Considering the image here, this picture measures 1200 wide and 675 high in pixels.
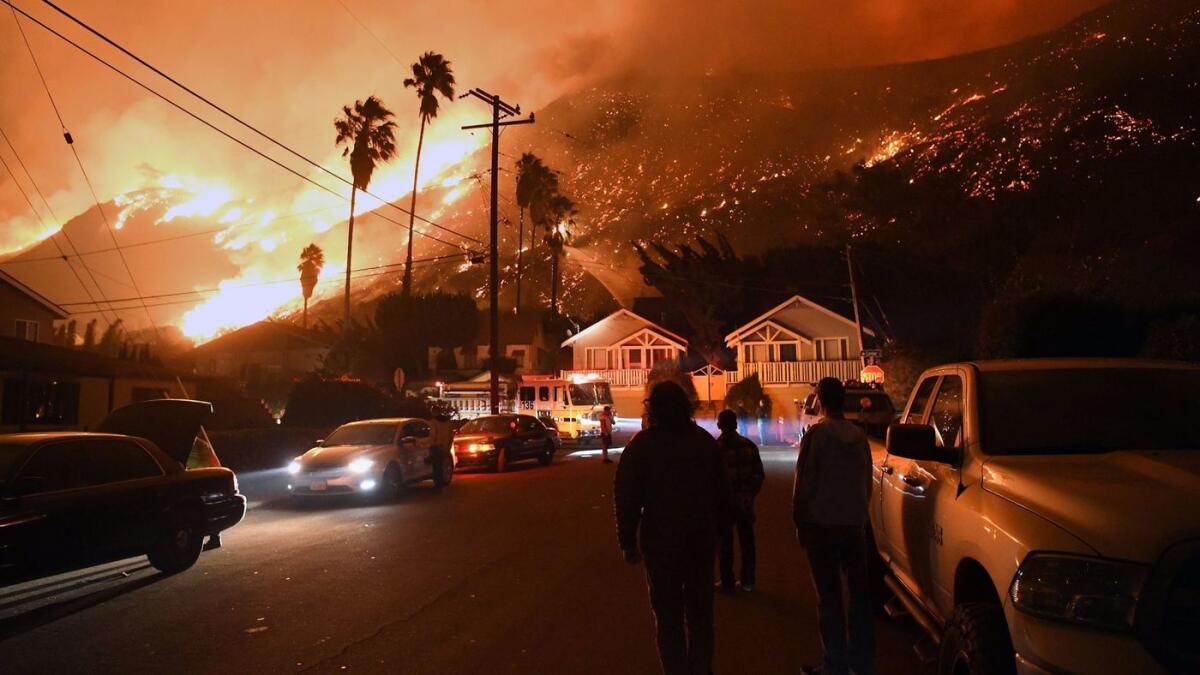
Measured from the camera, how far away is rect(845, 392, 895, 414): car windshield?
20.0 meters

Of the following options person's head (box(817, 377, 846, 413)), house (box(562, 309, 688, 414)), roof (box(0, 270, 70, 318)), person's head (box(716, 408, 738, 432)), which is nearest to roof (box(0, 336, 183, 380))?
roof (box(0, 270, 70, 318))

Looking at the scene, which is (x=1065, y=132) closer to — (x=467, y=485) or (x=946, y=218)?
(x=946, y=218)

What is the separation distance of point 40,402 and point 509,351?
151 ft

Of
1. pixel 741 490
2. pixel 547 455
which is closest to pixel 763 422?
pixel 547 455

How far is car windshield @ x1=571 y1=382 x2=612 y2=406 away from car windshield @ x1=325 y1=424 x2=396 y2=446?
19.6 meters

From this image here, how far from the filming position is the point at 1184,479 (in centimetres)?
341

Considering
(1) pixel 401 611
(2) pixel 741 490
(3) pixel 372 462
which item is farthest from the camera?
(3) pixel 372 462

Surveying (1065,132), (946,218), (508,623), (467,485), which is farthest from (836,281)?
(508,623)

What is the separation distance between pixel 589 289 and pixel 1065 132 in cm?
9170

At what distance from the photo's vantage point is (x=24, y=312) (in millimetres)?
29828

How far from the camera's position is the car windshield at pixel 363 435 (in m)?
16.6

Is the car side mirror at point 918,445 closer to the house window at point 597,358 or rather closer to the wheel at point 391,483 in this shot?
the wheel at point 391,483

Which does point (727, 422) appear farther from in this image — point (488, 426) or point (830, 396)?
point (488, 426)

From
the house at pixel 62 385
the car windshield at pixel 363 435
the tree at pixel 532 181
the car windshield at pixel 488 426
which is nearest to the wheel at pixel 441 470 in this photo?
the car windshield at pixel 363 435
